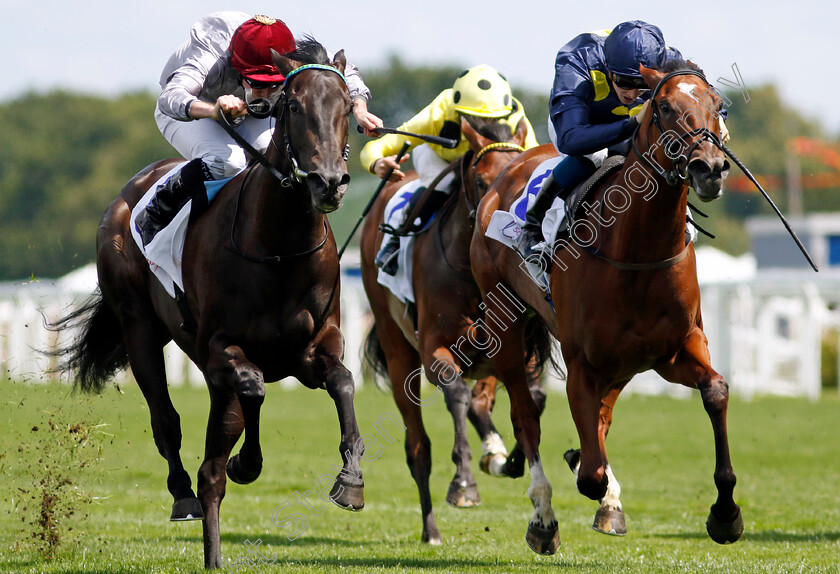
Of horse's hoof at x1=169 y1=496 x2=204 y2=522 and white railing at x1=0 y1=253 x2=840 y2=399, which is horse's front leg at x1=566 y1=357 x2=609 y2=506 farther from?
white railing at x1=0 y1=253 x2=840 y2=399

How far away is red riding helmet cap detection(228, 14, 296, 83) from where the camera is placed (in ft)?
17.7

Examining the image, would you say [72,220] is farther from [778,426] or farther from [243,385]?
[243,385]

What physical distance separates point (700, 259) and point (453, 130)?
19085mm

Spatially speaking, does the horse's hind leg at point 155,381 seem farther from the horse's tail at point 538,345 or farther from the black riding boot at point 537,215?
the horse's tail at point 538,345

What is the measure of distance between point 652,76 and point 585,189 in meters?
0.76

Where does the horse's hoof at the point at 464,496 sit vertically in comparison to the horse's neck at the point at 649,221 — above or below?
below

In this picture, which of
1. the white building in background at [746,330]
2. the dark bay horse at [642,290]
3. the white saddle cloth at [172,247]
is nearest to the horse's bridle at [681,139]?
the dark bay horse at [642,290]

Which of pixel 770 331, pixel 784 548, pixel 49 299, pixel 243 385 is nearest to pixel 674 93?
pixel 243 385

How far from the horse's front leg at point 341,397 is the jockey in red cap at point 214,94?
3.20 feet

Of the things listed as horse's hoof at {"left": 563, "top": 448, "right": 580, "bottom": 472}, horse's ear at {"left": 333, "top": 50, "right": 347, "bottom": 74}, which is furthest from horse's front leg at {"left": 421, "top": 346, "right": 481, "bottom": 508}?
horse's ear at {"left": 333, "top": 50, "right": 347, "bottom": 74}

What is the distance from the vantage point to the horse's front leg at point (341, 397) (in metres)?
4.71

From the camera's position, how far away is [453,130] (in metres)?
7.53

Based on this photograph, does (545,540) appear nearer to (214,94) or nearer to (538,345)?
(538,345)

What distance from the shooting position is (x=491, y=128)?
23.6 ft
